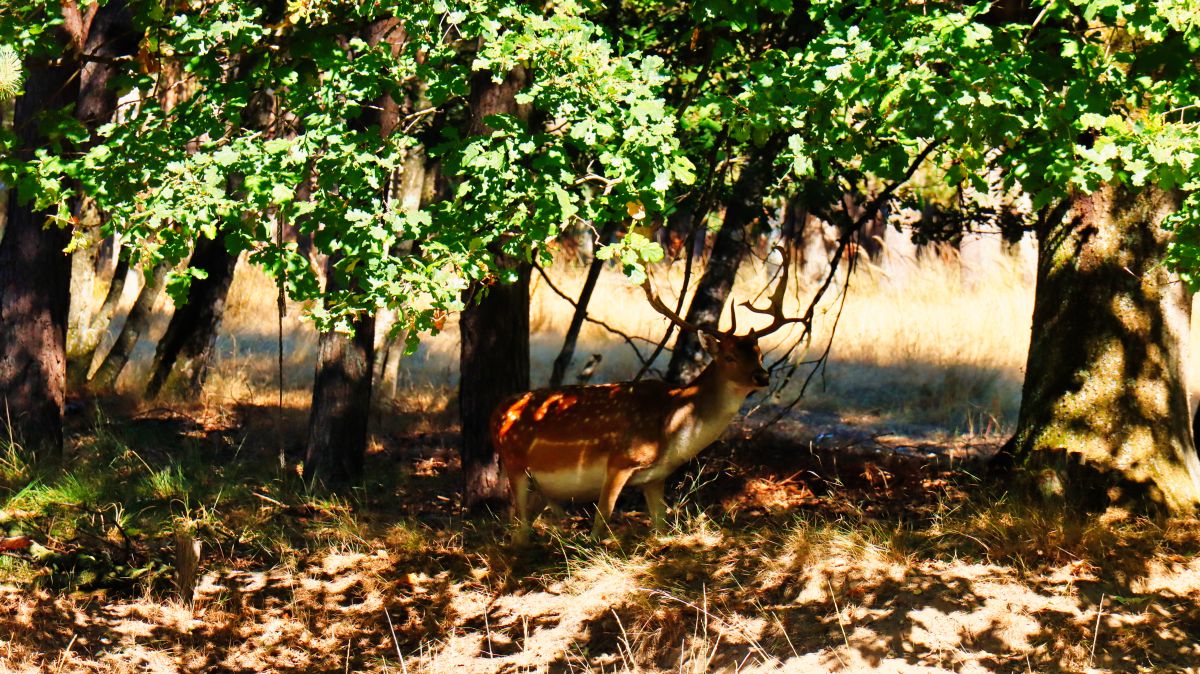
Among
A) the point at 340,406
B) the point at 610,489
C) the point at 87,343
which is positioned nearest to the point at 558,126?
the point at 610,489

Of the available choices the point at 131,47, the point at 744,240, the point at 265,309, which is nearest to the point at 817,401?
the point at 744,240

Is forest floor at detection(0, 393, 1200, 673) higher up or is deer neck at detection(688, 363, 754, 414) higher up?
deer neck at detection(688, 363, 754, 414)

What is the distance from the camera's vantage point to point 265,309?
22.7 metres

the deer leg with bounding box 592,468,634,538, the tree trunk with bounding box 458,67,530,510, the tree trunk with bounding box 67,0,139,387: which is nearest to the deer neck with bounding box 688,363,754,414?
the deer leg with bounding box 592,468,634,538

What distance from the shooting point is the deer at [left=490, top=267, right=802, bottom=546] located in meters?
9.05

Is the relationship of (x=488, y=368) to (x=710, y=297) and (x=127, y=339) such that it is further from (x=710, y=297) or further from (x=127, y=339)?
(x=127, y=339)

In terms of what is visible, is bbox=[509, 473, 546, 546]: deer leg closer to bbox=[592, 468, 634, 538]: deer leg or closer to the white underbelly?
the white underbelly

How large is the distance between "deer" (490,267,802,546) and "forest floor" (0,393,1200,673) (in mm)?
360

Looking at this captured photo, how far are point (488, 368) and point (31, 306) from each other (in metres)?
4.21

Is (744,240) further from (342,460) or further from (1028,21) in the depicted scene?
(342,460)

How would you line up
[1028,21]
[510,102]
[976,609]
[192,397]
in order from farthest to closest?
1. [192,397]
2. [510,102]
3. [1028,21]
4. [976,609]

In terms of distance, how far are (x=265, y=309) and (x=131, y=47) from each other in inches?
452

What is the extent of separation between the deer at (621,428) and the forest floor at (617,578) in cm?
36

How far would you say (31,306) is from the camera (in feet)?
37.6
